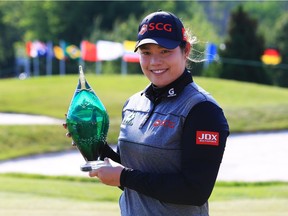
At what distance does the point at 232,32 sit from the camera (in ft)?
159

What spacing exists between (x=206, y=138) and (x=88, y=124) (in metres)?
0.54

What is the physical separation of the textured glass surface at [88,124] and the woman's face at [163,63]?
0.28 metres

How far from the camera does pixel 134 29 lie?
62438 millimetres

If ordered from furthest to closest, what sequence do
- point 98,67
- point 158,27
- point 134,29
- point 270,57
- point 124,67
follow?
point 134,29 < point 98,67 < point 124,67 < point 270,57 < point 158,27

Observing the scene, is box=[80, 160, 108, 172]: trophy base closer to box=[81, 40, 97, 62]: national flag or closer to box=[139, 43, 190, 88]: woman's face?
box=[139, 43, 190, 88]: woman's face

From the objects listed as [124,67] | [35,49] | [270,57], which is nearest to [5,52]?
[35,49]

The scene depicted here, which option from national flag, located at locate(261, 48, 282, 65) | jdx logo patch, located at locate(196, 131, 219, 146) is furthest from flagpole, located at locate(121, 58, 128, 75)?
jdx logo patch, located at locate(196, 131, 219, 146)

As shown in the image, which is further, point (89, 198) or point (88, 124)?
point (89, 198)

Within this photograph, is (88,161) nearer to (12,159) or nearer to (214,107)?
(214,107)

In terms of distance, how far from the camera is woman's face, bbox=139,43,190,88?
2992 millimetres

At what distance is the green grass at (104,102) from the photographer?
61.7 feet

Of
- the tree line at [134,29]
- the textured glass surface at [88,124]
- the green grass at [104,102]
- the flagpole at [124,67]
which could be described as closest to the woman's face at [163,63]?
the textured glass surface at [88,124]

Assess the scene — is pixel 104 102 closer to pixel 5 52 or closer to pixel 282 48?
pixel 282 48

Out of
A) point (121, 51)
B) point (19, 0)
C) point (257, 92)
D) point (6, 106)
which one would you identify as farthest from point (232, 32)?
point (19, 0)
